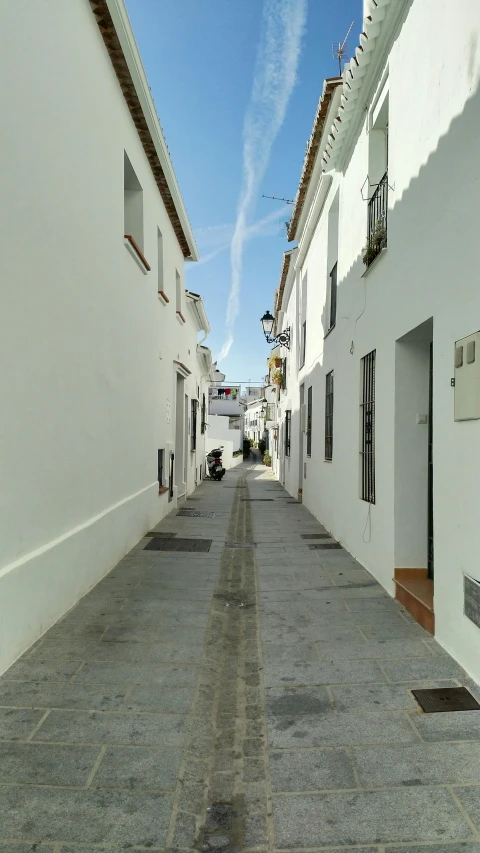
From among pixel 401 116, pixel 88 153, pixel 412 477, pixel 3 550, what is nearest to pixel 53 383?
pixel 3 550

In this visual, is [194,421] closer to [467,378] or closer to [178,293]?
[178,293]

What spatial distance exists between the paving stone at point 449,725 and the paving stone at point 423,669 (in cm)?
43

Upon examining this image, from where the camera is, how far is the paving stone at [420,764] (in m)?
2.35

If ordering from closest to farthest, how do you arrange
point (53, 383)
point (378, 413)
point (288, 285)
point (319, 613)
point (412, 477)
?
point (53, 383), point (319, 613), point (412, 477), point (378, 413), point (288, 285)

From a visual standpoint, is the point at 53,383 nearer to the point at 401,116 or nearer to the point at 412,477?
the point at 412,477

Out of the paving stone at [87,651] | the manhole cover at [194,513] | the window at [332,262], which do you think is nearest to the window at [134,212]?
the window at [332,262]

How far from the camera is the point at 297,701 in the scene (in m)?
3.09

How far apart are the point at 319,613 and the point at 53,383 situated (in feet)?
9.18

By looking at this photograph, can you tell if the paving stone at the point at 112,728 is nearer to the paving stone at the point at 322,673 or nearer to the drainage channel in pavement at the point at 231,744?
the drainage channel in pavement at the point at 231,744

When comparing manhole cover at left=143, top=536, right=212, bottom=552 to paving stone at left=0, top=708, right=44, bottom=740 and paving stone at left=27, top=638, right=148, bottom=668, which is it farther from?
paving stone at left=0, top=708, right=44, bottom=740

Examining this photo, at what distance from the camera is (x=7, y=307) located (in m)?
3.36

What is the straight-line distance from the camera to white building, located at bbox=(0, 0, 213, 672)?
3.49 metres

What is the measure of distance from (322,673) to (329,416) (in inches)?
227

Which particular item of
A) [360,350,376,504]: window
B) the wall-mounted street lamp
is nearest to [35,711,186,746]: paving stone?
[360,350,376,504]: window
